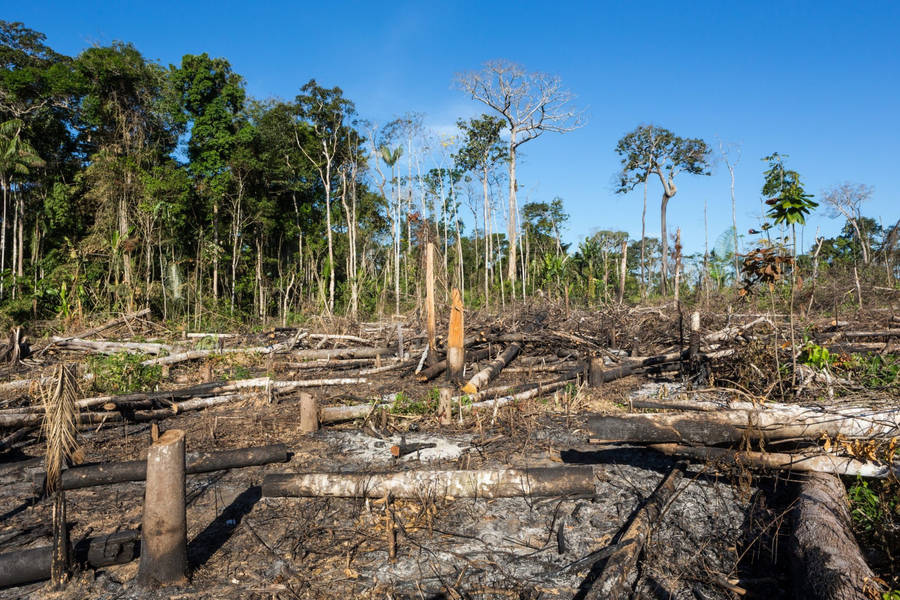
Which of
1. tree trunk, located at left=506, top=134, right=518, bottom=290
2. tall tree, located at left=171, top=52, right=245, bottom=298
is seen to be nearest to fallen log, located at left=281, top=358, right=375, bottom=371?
tall tree, located at left=171, top=52, right=245, bottom=298

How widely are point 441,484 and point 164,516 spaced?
78.5 inches

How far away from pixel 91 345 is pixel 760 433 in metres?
13.2

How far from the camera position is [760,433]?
3.85 m

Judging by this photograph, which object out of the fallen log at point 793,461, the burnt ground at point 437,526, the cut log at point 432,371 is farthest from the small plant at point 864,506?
the cut log at point 432,371

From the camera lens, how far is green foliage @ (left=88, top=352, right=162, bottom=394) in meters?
8.03

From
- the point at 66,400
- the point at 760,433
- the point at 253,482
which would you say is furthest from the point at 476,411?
the point at 66,400

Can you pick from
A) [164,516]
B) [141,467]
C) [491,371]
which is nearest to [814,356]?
[491,371]

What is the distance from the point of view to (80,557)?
332cm

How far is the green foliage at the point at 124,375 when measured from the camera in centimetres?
803

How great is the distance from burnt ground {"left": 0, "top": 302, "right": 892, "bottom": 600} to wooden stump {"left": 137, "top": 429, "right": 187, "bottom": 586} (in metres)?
0.13

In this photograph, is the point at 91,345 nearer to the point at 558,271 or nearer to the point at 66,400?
the point at 66,400

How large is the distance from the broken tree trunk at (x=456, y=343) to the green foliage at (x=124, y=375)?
489 cm

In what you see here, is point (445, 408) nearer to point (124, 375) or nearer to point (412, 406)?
point (412, 406)

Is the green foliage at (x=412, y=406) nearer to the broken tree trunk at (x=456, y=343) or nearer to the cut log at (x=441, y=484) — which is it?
the broken tree trunk at (x=456, y=343)
